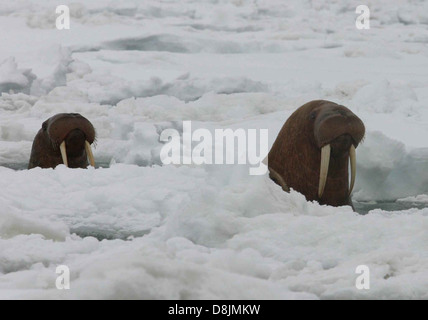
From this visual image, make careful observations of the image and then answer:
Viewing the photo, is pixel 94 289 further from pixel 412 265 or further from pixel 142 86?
pixel 142 86

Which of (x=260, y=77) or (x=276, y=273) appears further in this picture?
(x=260, y=77)

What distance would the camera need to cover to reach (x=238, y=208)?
532 centimetres

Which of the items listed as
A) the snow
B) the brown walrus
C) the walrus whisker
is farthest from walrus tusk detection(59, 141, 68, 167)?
the walrus whisker

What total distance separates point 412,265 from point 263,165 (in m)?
2.97

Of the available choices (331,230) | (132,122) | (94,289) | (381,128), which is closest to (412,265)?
(331,230)

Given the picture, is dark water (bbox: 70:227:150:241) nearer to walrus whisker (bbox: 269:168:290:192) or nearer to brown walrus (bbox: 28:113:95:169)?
walrus whisker (bbox: 269:168:290:192)

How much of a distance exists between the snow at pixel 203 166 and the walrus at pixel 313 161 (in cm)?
68

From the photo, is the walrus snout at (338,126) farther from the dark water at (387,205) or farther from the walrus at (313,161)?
the dark water at (387,205)

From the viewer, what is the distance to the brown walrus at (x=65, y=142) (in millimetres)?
8117

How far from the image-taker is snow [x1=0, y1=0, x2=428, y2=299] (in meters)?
4.12

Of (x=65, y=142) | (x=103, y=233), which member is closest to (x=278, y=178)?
(x=103, y=233)

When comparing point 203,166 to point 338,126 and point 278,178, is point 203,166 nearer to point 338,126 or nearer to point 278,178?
point 278,178

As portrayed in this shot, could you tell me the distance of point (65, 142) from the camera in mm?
8234

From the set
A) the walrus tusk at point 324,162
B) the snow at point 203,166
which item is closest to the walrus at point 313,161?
the walrus tusk at point 324,162
